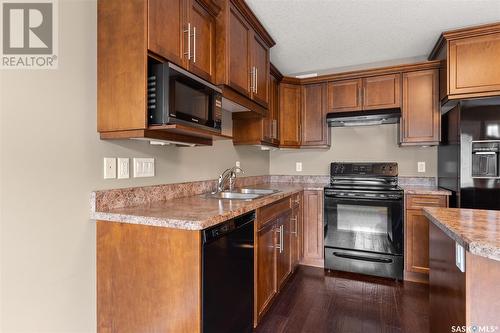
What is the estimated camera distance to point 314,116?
3291 mm

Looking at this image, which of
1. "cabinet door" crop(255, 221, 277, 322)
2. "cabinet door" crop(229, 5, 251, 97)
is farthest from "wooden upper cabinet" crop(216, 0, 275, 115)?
"cabinet door" crop(255, 221, 277, 322)

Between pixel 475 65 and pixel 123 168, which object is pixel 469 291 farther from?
pixel 475 65

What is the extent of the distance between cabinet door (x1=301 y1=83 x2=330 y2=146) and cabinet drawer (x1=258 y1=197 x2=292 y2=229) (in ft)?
3.45

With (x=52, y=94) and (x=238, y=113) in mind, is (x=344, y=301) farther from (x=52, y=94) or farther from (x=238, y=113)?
(x=52, y=94)

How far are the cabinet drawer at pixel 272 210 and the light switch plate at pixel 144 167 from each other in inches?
Result: 30.6

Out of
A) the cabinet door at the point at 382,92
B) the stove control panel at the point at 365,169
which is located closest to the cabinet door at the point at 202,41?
the cabinet door at the point at 382,92

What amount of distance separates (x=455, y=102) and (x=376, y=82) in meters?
0.80

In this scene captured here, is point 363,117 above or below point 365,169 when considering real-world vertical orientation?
above

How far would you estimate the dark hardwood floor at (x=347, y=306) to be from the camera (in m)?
1.94

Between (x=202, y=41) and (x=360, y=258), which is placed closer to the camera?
(x=202, y=41)

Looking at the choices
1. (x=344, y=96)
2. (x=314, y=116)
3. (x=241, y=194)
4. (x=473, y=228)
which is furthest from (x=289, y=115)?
(x=473, y=228)

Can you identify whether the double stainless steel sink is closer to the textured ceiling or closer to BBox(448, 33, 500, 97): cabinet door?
the textured ceiling

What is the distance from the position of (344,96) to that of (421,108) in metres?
0.81

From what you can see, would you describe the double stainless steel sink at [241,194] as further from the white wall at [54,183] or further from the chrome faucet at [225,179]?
the white wall at [54,183]
